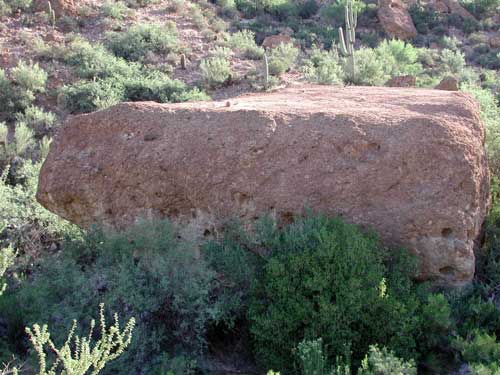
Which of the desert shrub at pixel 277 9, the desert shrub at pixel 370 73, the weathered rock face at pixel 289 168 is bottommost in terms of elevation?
the desert shrub at pixel 277 9

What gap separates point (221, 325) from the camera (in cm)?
504

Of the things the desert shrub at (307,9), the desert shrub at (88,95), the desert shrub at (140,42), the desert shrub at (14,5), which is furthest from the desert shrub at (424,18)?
the desert shrub at (14,5)

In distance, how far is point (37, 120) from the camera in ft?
37.3

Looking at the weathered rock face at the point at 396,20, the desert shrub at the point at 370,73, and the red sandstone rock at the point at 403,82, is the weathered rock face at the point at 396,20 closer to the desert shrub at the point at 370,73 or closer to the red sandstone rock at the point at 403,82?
the desert shrub at the point at 370,73

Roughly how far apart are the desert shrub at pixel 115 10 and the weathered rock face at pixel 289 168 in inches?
452

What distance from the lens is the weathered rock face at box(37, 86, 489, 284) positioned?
16.4 feet

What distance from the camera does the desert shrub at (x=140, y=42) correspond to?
14.7 m

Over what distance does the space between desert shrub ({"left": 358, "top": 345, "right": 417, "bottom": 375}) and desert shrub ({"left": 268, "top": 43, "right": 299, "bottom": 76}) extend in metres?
10.7

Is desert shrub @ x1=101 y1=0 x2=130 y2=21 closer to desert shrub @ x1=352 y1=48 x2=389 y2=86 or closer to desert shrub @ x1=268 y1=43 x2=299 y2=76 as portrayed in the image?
desert shrub @ x1=268 y1=43 x2=299 y2=76

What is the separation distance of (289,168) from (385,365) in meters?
1.93

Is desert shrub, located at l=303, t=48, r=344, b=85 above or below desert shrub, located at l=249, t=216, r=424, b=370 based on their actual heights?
below

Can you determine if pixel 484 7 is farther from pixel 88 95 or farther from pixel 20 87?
pixel 20 87

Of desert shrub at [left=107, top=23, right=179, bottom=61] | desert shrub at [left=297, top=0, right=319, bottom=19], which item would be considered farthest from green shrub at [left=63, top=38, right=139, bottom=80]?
desert shrub at [left=297, top=0, right=319, bottom=19]

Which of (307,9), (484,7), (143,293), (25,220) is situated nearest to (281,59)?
(307,9)
